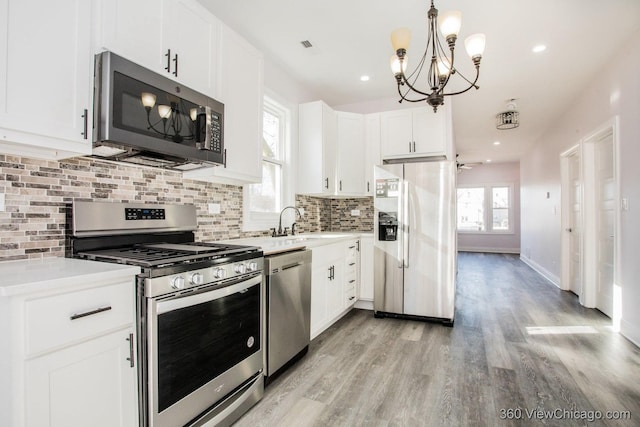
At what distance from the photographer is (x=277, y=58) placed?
3.37 metres

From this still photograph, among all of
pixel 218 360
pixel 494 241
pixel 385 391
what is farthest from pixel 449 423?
pixel 494 241

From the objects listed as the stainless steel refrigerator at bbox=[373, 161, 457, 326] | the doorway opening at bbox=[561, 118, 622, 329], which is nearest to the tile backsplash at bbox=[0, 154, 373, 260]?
the stainless steel refrigerator at bbox=[373, 161, 457, 326]

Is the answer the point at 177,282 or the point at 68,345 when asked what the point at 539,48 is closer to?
the point at 177,282

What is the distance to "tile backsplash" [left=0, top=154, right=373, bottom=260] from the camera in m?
1.48

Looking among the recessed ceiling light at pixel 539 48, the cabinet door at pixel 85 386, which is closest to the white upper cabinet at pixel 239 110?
the cabinet door at pixel 85 386

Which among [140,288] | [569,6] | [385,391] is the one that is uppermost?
[569,6]

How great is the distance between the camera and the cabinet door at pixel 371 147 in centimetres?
422

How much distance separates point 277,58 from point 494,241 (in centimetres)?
884

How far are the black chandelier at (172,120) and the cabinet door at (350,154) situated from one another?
8.05 feet

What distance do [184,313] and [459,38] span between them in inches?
122

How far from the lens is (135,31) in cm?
170

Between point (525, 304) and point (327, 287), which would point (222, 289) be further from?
point (525, 304)

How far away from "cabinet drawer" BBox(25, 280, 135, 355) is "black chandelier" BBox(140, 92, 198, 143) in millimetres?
832

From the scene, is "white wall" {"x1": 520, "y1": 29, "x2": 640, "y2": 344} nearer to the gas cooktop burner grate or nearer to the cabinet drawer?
the gas cooktop burner grate
